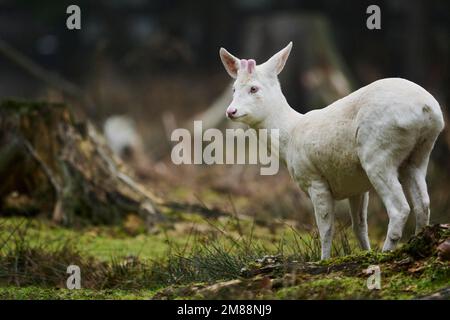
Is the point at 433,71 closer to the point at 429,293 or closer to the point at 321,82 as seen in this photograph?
the point at 321,82

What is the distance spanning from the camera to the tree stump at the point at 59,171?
9.38m

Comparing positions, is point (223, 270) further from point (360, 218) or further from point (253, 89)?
point (253, 89)

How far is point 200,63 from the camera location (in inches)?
928

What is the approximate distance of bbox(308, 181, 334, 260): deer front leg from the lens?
19.3ft

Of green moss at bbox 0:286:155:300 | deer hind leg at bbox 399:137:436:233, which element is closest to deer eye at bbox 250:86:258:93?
deer hind leg at bbox 399:137:436:233

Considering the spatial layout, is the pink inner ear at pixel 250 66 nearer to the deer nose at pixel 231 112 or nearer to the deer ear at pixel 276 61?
the deer ear at pixel 276 61

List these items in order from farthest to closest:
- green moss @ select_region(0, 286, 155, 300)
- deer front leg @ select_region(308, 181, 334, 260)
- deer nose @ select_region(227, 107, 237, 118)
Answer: deer nose @ select_region(227, 107, 237, 118) < deer front leg @ select_region(308, 181, 334, 260) < green moss @ select_region(0, 286, 155, 300)

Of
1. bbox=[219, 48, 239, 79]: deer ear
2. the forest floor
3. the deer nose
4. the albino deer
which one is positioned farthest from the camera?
bbox=[219, 48, 239, 79]: deer ear

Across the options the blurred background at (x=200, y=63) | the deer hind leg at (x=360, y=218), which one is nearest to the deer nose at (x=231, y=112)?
the deer hind leg at (x=360, y=218)

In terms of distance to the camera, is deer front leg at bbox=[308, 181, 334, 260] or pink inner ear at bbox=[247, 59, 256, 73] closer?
deer front leg at bbox=[308, 181, 334, 260]

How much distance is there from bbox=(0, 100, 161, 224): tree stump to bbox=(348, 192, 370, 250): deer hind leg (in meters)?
3.56

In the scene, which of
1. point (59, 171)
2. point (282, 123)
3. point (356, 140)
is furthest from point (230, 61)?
point (59, 171)

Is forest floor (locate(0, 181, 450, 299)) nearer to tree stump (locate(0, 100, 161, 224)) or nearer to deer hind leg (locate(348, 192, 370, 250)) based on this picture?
→ deer hind leg (locate(348, 192, 370, 250))
